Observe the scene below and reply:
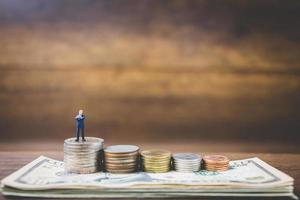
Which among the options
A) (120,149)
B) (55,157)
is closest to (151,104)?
(55,157)

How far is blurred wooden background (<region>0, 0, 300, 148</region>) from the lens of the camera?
2.02 metres

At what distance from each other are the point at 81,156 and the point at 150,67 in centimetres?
79

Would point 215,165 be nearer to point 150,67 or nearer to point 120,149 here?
point 120,149

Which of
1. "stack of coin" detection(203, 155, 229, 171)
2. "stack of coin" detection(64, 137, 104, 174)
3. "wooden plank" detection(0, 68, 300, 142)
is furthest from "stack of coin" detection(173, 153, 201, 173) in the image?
"wooden plank" detection(0, 68, 300, 142)

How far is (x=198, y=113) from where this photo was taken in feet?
6.72

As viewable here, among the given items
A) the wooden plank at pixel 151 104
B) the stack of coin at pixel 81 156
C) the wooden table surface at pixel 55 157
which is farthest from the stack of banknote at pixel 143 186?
the wooden plank at pixel 151 104

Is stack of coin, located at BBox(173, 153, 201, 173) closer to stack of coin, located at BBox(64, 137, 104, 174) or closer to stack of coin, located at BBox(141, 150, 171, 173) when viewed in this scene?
stack of coin, located at BBox(141, 150, 171, 173)

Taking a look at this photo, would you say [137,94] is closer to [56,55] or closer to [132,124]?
[132,124]

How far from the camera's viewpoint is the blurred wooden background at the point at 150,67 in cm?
202

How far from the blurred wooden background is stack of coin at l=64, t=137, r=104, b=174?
669mm

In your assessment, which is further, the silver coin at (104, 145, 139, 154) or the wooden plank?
the wooden plank

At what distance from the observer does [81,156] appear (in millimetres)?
1362

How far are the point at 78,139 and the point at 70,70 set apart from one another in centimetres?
69

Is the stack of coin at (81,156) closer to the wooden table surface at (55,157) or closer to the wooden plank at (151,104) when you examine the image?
the wooden table surface at (55,157)
